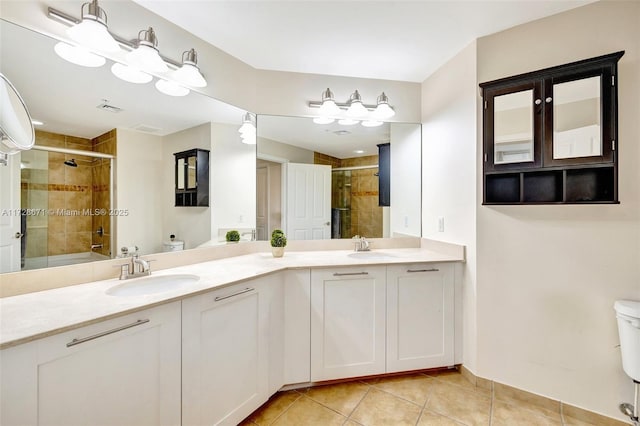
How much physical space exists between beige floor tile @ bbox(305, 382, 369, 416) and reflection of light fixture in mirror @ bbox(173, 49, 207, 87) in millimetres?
2166

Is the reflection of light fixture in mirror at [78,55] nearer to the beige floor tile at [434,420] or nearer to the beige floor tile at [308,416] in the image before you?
the beige floor tile at [308,416]

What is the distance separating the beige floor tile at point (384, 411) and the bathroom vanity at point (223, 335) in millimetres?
163

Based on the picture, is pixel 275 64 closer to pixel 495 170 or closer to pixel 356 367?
pixel 495 170

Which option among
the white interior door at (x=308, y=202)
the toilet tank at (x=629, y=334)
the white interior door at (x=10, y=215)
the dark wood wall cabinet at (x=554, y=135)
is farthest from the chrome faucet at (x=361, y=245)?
the white interior door at (x=10, y=215)

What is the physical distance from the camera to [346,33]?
1796mm

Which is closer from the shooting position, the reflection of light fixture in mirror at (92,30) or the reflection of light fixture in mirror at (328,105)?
the reflection of light fixture in mirror at (92,30)

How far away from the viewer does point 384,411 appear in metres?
1.68

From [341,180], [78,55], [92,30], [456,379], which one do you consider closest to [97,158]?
[78,55]

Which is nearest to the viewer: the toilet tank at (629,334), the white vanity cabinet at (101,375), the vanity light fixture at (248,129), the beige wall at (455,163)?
the white vanity cabinet at (101,375)

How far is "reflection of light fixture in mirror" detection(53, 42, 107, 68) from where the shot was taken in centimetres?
131

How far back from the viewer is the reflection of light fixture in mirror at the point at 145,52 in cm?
149

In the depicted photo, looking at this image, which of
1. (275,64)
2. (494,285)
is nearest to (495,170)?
(494,285)

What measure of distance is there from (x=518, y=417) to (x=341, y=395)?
1.04 meters

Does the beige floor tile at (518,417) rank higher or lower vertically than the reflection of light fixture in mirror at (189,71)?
lower
